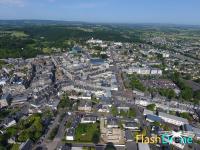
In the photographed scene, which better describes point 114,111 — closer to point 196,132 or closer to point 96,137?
point 96,137

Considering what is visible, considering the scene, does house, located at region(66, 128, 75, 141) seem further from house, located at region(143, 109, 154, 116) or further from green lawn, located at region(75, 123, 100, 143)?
house, located at region(143, 109, 154, 116)

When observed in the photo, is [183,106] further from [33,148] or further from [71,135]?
[33,148]

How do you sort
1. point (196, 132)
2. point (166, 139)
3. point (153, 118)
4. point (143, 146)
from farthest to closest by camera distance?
1. point (153, 118)
2. point (196, 132)
3. point (166, 139)
4. point (143, 146)

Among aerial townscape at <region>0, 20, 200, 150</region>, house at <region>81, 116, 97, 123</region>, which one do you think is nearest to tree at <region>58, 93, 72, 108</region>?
aerial townscape at <region>0, 20, 200, 150</region>

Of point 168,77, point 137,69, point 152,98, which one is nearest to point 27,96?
point 152,98

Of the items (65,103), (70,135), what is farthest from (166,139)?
(65,103)
